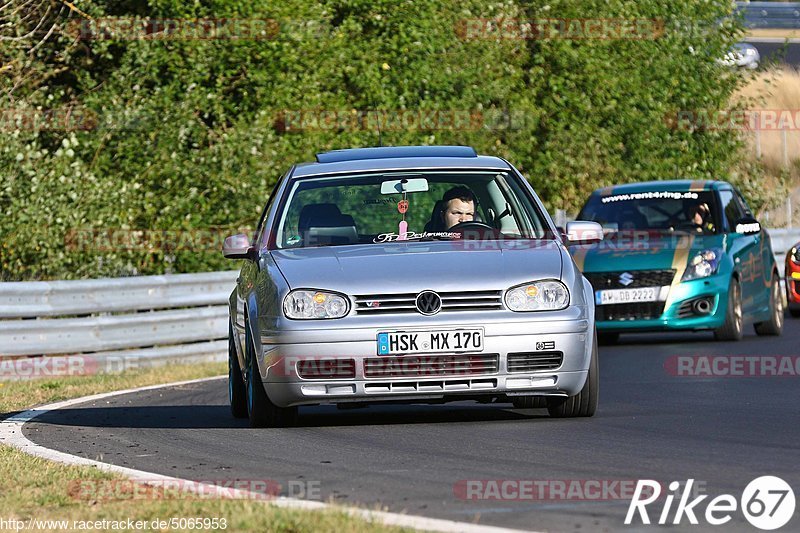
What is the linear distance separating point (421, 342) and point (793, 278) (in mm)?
12116

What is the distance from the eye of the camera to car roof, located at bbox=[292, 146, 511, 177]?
34.2ft

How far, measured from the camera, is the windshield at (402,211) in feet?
32.8

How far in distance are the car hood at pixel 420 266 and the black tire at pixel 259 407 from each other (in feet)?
1.83

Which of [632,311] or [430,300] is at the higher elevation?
[430,300]

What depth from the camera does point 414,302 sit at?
8.92 metres

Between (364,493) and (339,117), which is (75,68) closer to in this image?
(339,117)

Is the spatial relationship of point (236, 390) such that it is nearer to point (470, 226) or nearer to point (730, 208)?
point (470, 226)

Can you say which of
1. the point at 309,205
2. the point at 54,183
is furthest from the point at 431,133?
the point at 309,205
